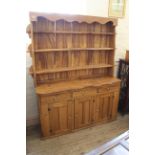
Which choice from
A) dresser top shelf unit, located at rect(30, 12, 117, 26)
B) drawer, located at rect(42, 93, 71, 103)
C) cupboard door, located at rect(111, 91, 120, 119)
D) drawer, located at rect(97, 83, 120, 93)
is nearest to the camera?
dresser top shelf unit, located at rect(30, 12, 117, 26)

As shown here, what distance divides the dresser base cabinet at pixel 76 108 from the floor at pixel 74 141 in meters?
0.10

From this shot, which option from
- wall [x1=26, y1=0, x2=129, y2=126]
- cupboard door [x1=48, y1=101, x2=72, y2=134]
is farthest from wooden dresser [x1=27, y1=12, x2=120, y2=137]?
wall [x1=26, y1=0, x2=129, y2=126]

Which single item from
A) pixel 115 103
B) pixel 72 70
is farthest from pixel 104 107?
pixel 72 70

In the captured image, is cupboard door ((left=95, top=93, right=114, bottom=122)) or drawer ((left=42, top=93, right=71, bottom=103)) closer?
drawer ((left=42, top=93, right=71, bottom=103))

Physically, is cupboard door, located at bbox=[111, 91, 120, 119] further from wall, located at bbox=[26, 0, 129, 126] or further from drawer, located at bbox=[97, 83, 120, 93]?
wall, located at bbox=[26, 0, 129, 126]

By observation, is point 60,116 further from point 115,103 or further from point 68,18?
point 68,18

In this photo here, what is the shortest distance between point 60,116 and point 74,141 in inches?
17.4

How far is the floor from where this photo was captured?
2143mm

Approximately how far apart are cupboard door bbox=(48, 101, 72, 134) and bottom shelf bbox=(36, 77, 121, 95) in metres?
0.21

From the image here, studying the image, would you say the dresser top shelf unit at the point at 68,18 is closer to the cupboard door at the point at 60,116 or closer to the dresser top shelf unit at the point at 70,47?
the dresser top shelf unit at the point at 70,47

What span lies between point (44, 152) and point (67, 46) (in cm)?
163
